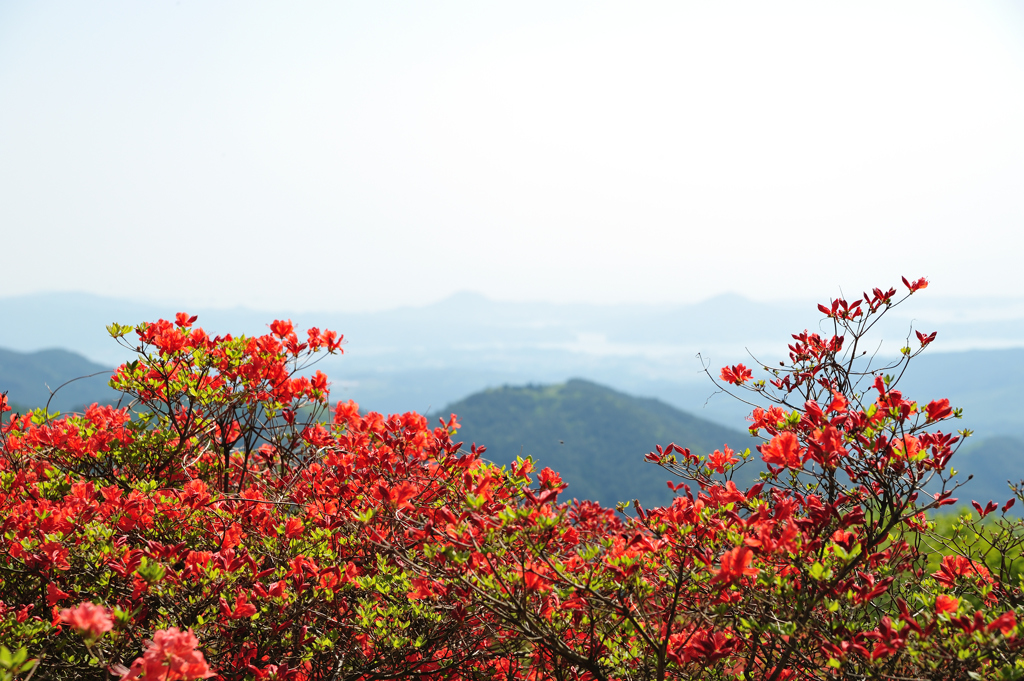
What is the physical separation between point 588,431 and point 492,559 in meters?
171

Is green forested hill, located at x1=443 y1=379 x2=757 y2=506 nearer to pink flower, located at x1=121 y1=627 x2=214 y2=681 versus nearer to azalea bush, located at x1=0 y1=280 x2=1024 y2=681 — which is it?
azalea bush, located at x1=0 y1=280 x2=1024 y2=681

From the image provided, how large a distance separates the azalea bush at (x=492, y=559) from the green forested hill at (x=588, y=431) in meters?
138

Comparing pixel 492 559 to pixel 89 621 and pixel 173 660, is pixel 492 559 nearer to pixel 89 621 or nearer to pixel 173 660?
pixel 173 660

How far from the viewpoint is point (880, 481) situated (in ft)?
8.91

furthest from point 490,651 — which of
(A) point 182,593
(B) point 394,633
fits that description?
(A) point 182,593

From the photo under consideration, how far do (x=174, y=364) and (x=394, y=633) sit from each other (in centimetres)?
296

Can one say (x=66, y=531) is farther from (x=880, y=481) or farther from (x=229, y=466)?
(x=880, y=481)

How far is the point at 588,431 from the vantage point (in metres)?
171

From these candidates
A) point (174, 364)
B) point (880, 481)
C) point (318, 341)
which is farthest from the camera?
point (318, 341)

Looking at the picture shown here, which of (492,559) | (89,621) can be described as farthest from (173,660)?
(492,559)

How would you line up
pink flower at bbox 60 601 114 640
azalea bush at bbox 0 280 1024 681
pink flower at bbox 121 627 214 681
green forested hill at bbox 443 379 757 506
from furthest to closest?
green forested hill at bbox 443 379 757 506 → azalea bush at bbox 0 280 1024 681 → pink flower at bbox 121 627 214 681 → pink flower at bbox 60 601 114 640

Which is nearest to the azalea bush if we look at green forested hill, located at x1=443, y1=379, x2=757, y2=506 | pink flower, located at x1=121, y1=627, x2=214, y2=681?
pink flower, located at x1=121, y1=627, x2=214, y2=681

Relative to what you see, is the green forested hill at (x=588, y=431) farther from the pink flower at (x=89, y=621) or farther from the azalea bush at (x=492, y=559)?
the pink flower at (x=89, y=621)

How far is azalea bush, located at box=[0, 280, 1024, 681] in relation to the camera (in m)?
2.66
